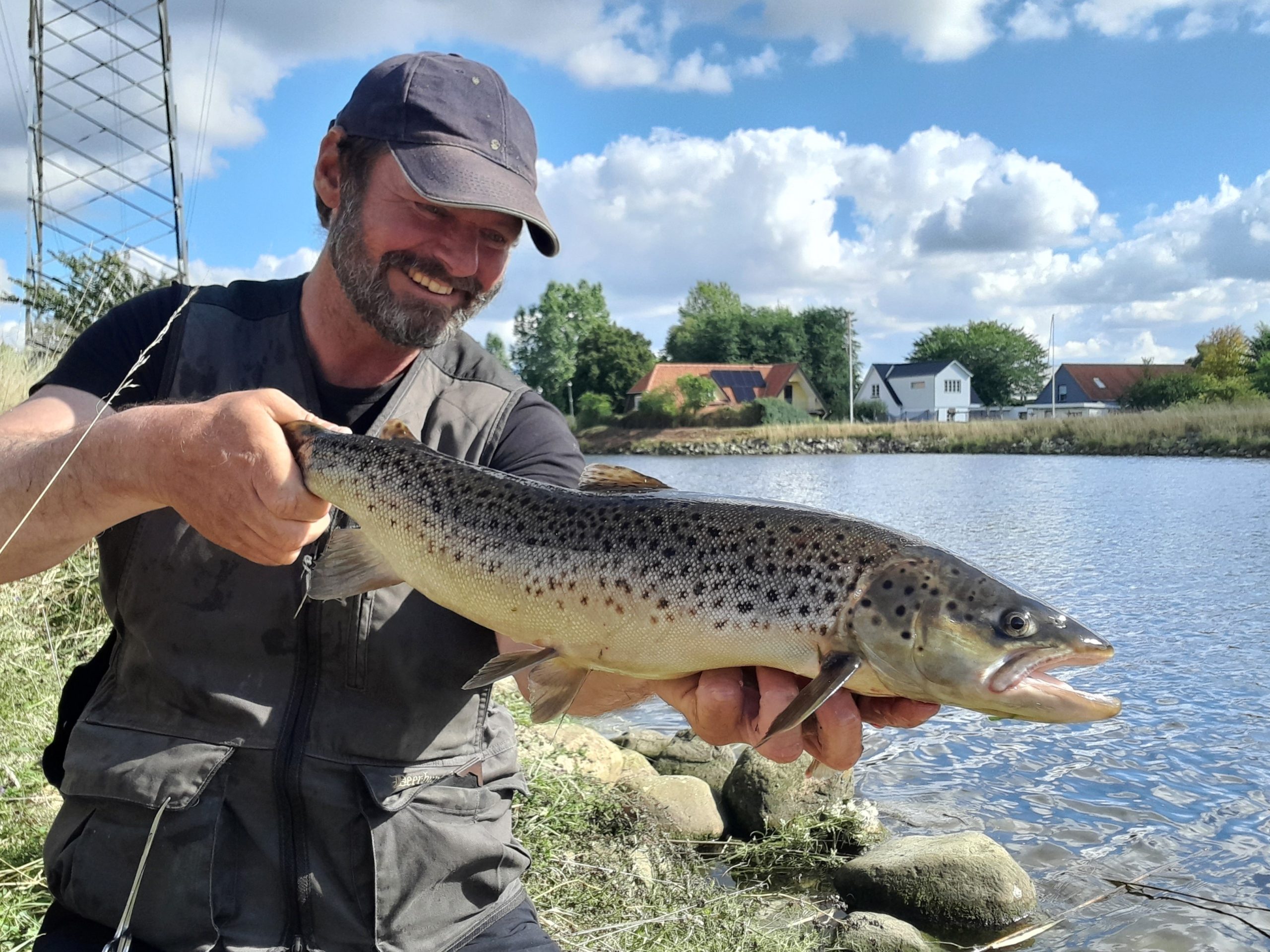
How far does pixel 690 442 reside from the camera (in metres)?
75.2

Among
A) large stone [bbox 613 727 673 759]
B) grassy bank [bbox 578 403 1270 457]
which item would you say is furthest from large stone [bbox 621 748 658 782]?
grassy bank [bbox 578 403 1270 457]

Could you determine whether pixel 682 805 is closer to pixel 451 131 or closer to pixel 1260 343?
pixel 451 131

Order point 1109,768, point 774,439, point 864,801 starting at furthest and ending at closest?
point 774,439 < point 1109,768 < point 864,801

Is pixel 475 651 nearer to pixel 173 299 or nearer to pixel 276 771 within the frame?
pixel 276 771

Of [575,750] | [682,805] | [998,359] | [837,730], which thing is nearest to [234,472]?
[837,730]

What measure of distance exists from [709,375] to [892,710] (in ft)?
285

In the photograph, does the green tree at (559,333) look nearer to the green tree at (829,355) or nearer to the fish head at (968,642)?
the green tree at (829,355)

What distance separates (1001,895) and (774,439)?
216ft

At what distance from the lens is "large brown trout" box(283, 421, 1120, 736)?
2664mm

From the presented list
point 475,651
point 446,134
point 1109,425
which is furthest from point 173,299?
point 1109,425

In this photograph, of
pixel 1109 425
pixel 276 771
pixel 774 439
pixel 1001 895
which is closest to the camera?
pixel 276 771

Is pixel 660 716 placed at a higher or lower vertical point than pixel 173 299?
lower

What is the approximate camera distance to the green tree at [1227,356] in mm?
78625

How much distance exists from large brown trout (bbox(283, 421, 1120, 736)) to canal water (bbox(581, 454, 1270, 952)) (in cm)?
482
